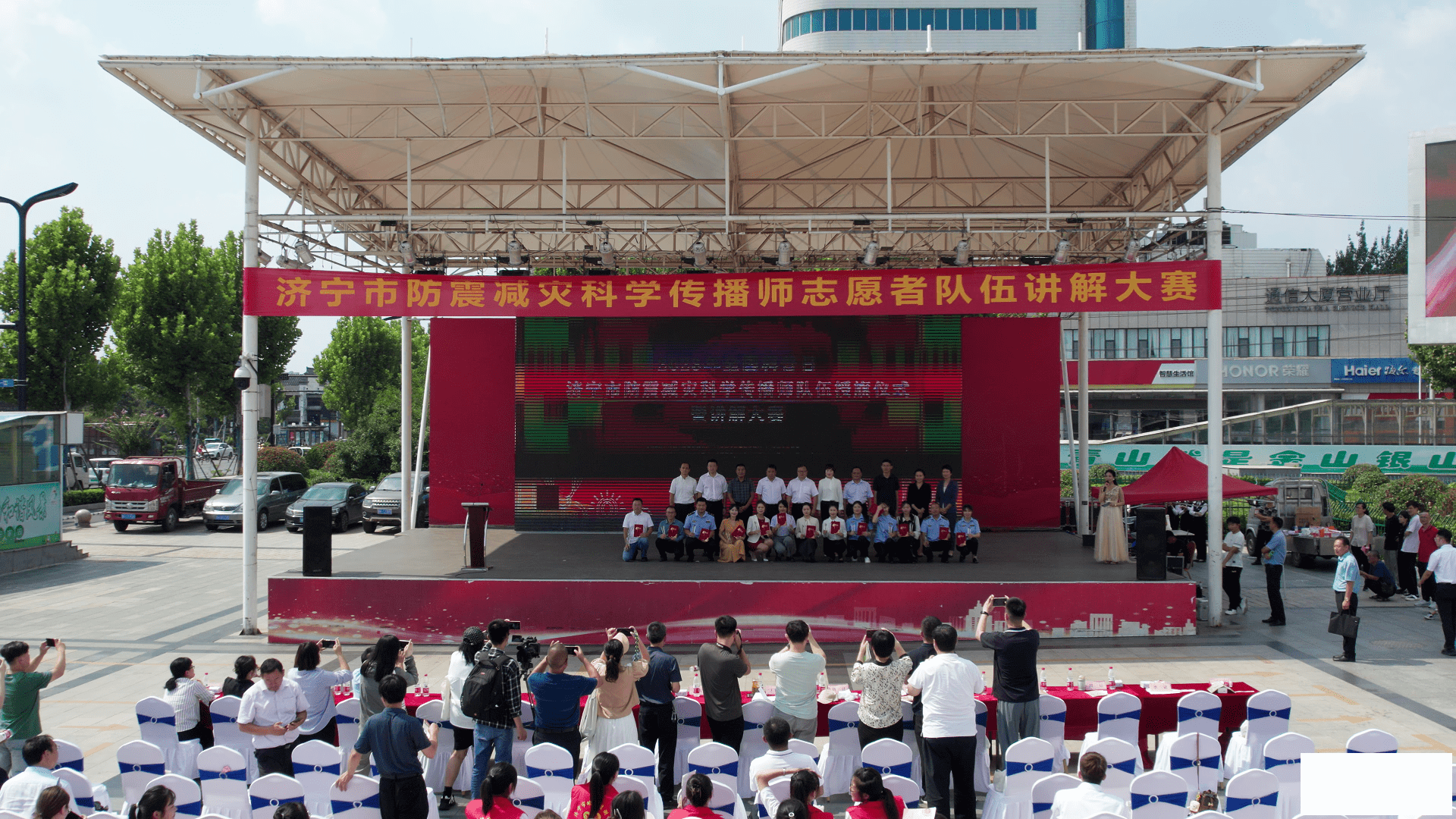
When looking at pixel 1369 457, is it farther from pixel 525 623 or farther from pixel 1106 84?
pixel 525 623

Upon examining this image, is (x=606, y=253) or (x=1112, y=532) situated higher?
(x=606, y=253)

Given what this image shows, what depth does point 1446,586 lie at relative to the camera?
35.8ft

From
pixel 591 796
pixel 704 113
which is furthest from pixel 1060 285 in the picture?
pixel 591 796

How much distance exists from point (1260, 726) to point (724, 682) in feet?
13.0

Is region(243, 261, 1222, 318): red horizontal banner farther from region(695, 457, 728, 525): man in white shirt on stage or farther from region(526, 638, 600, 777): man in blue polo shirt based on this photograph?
region(526, 638, 600, 777): man in blue polo shirt

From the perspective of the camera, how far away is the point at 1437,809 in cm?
477

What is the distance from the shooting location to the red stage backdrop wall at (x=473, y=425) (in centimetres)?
1842

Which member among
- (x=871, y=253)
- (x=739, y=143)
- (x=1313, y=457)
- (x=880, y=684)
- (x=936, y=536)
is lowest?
(x=880, y=684)

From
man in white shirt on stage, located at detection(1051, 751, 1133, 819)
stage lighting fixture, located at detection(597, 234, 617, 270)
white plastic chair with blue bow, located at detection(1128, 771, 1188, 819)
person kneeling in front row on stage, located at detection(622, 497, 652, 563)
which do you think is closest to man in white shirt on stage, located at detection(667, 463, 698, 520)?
person kneeling in front row on stage, located at detection(622, 497, 652, 563)

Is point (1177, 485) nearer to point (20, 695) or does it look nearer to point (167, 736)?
point (167, 736)

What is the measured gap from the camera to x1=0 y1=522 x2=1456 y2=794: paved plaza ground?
28.9ft

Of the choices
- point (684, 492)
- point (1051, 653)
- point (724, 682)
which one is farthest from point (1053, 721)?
point (684, 492)

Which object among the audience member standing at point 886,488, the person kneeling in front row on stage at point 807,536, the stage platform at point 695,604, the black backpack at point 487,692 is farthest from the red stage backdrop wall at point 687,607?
the black backpack at point 487,692

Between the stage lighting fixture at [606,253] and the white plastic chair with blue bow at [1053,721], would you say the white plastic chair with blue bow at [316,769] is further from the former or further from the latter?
the stage lighting fixture at [606,253]
